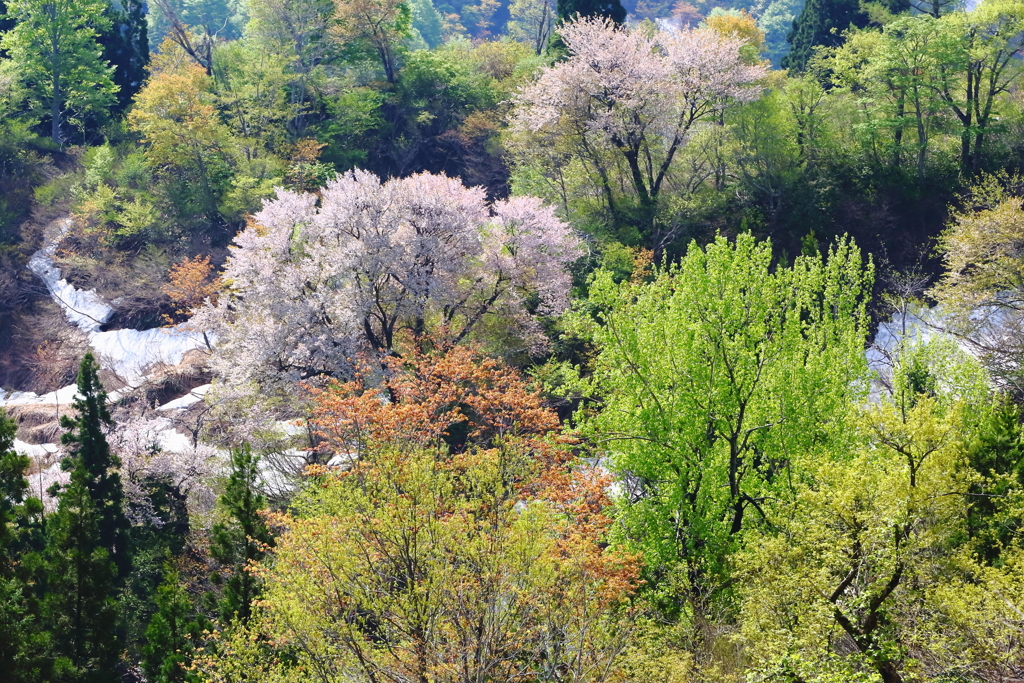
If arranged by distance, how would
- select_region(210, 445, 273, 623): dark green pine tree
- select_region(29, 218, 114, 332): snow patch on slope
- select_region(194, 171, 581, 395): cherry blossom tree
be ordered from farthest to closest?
1. select_region(29, 218, 114, 332): snow patch on slope
2. select_region(194, 171, 581, 395): cherry blossom tree
3. select_region(210, 445, 273, 623): dark green pine tree

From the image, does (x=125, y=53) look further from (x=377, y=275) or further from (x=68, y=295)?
(x=377, y=275)

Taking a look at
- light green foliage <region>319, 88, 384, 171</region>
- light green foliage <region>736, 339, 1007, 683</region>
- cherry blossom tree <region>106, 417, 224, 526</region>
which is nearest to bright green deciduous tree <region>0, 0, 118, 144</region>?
light green foliage <region>319, 88, 384, 171</region>

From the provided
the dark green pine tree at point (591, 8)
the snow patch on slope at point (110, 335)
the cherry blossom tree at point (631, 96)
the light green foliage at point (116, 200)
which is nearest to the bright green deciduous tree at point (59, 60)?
the light green foliage at point (116, 200)

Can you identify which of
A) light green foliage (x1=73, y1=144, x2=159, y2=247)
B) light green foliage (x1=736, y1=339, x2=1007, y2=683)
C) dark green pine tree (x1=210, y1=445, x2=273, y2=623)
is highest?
light green foliage (x1=736, y1=339, x2=1007, y2=683)

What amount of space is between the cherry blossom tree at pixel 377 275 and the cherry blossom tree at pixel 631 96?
19.4 feet

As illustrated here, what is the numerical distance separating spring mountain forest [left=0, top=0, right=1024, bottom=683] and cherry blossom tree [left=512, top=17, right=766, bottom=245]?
0.18 m

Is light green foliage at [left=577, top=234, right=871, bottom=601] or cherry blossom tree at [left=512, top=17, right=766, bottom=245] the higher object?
cherry blossom tree at [left=512, top=17, right=766, bottom=245]

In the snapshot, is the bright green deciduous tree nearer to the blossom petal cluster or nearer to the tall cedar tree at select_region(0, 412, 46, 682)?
the blossom petal cluster

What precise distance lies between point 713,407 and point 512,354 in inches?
461

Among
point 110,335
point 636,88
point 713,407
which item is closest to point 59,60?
point 110,335

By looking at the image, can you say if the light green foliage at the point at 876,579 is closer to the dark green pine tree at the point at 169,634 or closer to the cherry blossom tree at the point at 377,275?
the dark green pine tree at the point at 169,634

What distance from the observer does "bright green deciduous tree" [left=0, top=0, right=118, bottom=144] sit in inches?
1788

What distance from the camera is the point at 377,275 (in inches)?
1017

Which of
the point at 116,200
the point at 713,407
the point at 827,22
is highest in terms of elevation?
the point at 827,22
